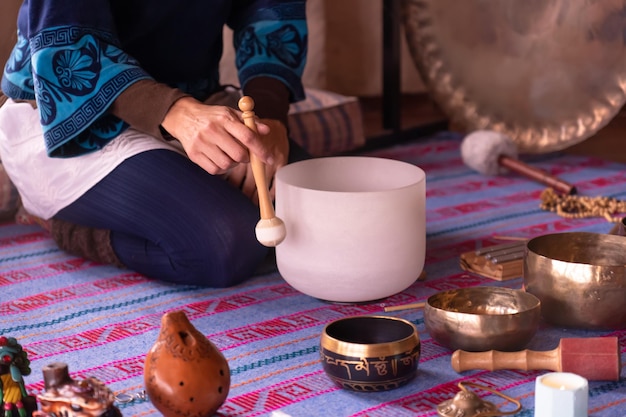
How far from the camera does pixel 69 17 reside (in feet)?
5.32

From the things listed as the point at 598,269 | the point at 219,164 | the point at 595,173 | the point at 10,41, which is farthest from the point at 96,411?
the point at 595,173

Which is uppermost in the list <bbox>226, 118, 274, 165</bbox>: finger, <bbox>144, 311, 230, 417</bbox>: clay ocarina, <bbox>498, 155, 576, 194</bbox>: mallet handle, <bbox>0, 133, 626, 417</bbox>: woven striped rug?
<bbox>226, 118, 274, 165</bbox>: finger

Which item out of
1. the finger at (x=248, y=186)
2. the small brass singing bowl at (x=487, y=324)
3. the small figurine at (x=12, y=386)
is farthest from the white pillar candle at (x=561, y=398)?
the finger at (x=248, y=186)

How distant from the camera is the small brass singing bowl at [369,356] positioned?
1.23m

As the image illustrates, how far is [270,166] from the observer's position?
1.75 m

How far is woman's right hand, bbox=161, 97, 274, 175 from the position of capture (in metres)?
1.48

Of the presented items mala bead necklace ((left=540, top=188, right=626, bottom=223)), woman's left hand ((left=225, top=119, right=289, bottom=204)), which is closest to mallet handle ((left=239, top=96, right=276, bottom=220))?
woman's left hand ((left=225, top=119, right=289, bottom=204))

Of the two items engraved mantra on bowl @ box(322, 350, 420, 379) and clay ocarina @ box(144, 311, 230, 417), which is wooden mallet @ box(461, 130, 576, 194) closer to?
engraved mantra on bowl @ box(322, 350, 420, 379)

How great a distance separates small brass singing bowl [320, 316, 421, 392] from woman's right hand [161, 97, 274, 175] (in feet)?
1.04

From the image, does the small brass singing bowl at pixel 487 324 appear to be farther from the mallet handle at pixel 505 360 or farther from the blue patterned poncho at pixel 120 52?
the blue patterned poncho at pixel 120 52

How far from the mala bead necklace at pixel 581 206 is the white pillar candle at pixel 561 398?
1084mm

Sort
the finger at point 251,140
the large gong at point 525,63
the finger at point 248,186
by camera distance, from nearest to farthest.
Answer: the finger at point 251,140 → the finger at point 248,186 → the large gong at point 525,63

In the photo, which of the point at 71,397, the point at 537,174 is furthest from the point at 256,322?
the point at 537,174

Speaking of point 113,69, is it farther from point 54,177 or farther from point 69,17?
point 54,177
